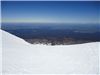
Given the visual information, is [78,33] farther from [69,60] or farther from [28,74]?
[28,74]

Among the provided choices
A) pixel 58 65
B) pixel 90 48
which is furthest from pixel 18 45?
pixel 90 48

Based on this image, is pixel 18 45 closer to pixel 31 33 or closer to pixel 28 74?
pixel 28 74

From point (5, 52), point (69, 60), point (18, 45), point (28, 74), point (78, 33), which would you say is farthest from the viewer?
point (78, 33)

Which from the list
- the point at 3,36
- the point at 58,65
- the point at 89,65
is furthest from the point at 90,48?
the point at 3,36

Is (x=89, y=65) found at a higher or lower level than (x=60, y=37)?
higher

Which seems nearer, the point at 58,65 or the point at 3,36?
the point at 58,65

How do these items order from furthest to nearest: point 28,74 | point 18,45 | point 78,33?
point 78,33 → point 18,45 → point 28,74
